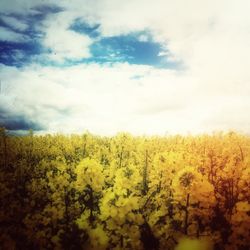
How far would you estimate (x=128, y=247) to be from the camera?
27.5 ft

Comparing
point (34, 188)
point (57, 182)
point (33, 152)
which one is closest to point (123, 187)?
point (57, 182)

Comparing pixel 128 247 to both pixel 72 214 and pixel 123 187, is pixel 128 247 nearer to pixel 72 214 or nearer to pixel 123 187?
pixel 123 187

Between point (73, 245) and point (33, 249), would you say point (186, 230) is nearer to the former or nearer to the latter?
point (73, 245)

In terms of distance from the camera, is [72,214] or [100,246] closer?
[100,246]

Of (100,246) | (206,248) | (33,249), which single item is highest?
(100,246)

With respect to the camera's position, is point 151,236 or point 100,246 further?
point 151,236

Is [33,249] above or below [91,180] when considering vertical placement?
below

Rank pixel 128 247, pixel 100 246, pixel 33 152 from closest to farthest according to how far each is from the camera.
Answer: pixel 100 246
pixel 128 247
pixel 33 152

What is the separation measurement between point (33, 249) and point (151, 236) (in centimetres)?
440

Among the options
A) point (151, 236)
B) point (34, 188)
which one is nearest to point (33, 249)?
point (151, 236)

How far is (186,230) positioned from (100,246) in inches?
119

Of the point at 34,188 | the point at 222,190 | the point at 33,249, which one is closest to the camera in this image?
the point at 33,249

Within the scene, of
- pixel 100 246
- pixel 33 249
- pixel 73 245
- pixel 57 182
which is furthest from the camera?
pixel 57 182

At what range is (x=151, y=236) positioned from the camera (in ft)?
35.1
